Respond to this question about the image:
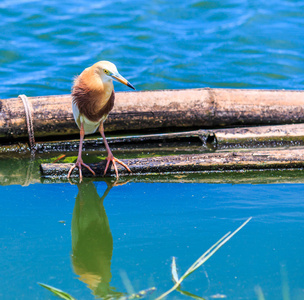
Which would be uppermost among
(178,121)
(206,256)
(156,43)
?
(156,43)

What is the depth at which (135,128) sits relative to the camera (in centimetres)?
532

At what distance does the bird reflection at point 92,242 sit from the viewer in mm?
2949

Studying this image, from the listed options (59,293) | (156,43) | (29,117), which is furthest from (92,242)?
(156,43)

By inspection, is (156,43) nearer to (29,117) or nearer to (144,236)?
(29,117)

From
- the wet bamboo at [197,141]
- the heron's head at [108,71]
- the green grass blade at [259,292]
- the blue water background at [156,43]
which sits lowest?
the green grass blade at [259,292]

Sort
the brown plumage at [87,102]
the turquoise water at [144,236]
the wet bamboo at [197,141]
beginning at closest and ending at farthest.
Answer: the turquoise water at [144,236] < the brown plumage at [87,102] < the wet bamboo at [197,141]

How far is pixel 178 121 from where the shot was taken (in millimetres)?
5352

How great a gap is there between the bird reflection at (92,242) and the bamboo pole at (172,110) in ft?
3.61

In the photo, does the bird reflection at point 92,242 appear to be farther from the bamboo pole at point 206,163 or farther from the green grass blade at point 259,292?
the green grass blade at point 259,292

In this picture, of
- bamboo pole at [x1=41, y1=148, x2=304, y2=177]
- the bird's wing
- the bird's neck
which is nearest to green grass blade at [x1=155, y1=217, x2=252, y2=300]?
bamboo pole at [x1=41, y1=148, x2=304, y2=177]

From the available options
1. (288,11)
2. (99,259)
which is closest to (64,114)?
(99,259)

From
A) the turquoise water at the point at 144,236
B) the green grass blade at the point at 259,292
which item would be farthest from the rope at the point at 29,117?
the green grass blade at the point at 259,292

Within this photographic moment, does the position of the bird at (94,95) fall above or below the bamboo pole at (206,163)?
above

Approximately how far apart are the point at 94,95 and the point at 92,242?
1.48m
